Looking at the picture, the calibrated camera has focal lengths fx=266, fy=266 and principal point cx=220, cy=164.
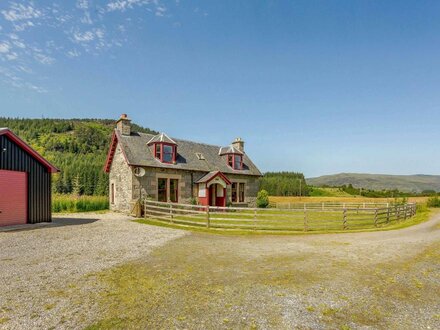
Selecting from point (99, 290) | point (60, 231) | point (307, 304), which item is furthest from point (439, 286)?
point (60, 231)

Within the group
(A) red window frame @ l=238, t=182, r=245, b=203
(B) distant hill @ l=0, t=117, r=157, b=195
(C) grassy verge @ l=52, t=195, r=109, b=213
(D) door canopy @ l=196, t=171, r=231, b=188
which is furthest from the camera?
(B) distant hill @ l=0, t=117, r=157, b=195

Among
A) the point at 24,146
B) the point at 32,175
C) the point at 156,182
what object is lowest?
the point at 156,182

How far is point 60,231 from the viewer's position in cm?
1344

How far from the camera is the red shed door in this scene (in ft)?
46.8

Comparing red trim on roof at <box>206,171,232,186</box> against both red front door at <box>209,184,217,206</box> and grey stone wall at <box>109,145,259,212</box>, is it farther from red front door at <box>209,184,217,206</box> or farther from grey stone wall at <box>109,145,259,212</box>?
grey stone wall at <box>109,145,259,212</box>

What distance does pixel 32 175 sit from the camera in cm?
1552

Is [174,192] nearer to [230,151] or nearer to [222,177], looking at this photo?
[222,177]

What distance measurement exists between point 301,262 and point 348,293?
8.01 ft

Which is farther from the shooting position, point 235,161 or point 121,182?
point 235,161

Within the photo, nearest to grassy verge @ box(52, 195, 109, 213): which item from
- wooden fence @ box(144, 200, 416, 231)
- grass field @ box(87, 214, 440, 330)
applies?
wooden fence @ box(144, 200, 416, 231)

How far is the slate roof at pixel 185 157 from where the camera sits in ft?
72.4

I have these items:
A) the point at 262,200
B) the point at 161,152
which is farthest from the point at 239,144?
the point at 161,152

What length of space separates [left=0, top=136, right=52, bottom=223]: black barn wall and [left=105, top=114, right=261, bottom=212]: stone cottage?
5.91 meters

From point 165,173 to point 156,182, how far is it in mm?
1144
